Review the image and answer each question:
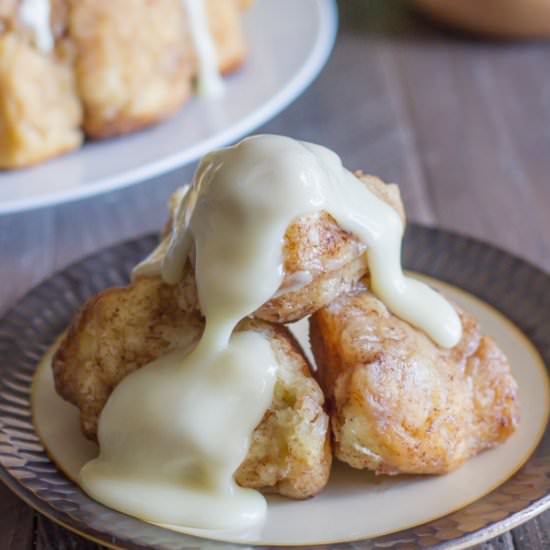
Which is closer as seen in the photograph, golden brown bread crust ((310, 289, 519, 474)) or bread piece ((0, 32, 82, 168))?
golden brown bread crust ((310, 289, 519, 474))

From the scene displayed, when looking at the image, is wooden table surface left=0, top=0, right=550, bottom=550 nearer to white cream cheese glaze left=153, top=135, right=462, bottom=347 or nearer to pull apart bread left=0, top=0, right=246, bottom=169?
pull apart bread left=0, top=0, right=246, bottom=169

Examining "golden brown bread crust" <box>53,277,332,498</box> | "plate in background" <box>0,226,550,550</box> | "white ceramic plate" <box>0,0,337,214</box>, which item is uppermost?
"golden brown bread crust" <box>53,277,332,498</box>

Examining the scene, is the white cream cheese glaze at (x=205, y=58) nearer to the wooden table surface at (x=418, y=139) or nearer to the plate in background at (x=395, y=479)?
the wooden table surface at (x=418, y=139)

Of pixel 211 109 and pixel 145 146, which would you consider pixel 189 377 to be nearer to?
pixel 145 146

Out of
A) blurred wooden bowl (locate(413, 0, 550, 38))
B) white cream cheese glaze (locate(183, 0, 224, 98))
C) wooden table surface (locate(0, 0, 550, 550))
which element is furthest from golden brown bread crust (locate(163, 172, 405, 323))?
blurred wooden bowl (locate(413, 0, 550, 38))

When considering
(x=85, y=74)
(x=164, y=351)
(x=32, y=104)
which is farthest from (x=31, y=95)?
(x=164, y=351)

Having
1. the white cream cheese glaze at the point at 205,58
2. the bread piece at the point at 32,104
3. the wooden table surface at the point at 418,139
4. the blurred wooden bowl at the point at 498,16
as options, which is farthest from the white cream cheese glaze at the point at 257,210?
the blurred wooden bowl at the point at 498,16

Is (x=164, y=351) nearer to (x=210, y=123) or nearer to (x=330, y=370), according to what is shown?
(x=330, y=370)

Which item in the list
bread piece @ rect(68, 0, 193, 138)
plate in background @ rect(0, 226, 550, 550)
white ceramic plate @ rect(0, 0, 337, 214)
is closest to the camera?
plate in background @ rect(0, 226, 550, 550)
